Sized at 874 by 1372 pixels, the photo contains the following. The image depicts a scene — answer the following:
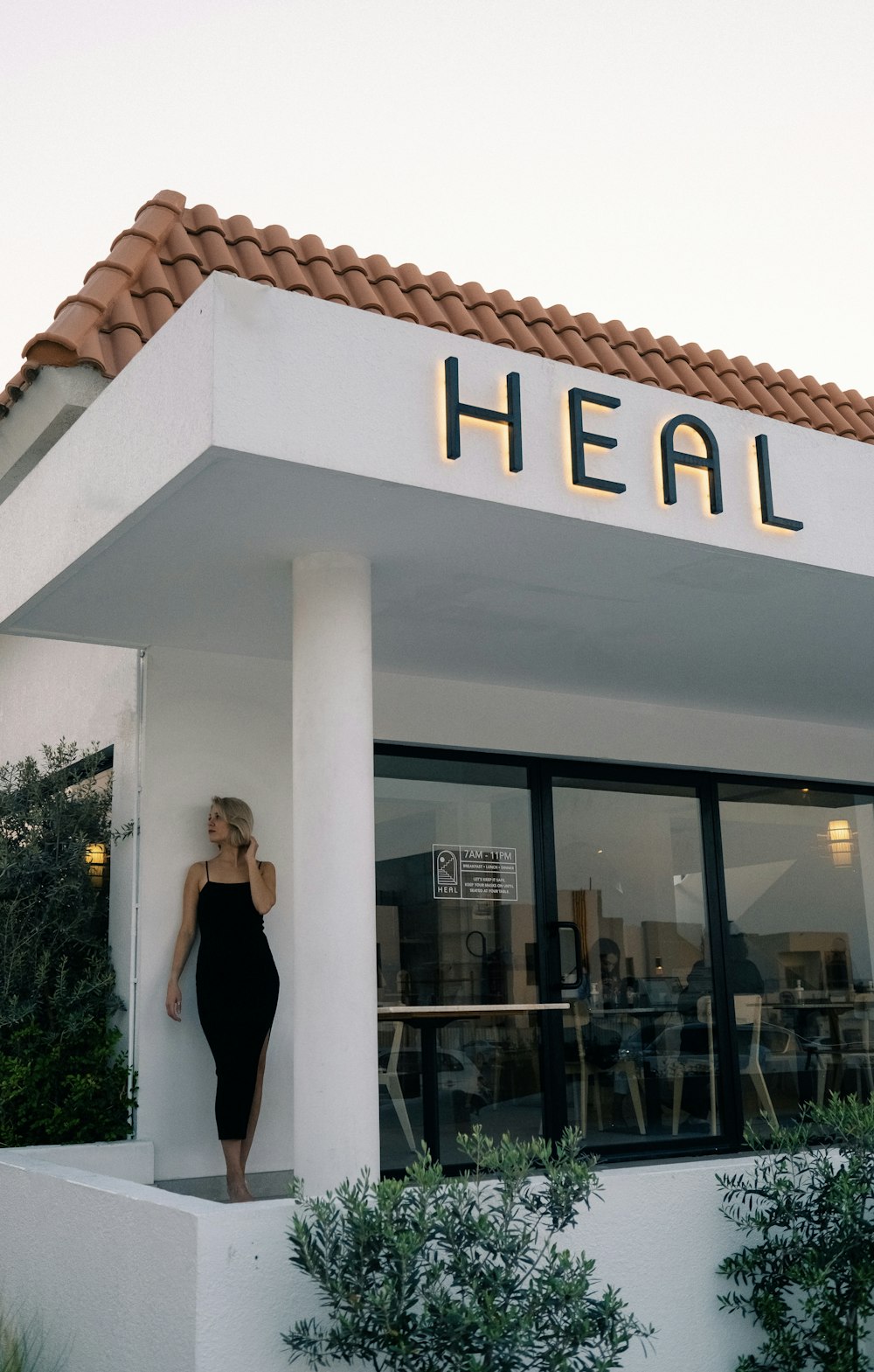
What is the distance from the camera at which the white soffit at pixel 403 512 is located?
13.2 feet

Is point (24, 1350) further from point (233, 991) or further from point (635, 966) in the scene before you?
point (635, 966)

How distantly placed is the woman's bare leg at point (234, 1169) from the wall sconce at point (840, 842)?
469cm

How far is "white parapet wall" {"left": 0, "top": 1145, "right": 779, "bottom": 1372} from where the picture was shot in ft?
11.8

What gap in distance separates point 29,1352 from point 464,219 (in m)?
12.2

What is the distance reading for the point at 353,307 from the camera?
5297 millimetres

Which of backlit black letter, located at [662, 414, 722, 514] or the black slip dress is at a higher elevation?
backlit black letter, located at [662, 414, 722, 514]

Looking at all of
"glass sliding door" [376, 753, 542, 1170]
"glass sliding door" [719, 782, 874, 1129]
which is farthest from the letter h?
"glass sliding door" [719, 782, 874, 1129]

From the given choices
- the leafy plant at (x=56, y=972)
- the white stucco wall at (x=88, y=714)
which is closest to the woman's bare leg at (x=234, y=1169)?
the leafy plant at (x=56, y=972)

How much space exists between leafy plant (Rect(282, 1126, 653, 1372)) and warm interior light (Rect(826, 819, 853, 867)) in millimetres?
5276

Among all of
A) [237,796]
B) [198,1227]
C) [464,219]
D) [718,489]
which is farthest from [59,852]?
[464,219]

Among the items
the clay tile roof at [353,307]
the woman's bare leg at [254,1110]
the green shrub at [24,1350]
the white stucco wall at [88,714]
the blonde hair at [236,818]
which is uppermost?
the clay tile roof at [353,307]

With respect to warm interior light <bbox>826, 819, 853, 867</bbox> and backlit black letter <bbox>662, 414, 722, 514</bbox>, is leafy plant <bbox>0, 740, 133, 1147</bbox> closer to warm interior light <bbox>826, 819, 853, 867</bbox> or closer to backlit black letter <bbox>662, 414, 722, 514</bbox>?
backlit black letter <bbox>662, 414, 722, 514</bbox>

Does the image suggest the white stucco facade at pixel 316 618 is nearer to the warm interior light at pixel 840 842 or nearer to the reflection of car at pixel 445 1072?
the reflection of car at pixel 445 1072

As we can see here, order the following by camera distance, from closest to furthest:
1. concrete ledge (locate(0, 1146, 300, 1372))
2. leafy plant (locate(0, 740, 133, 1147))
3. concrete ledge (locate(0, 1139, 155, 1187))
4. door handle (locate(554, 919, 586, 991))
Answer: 1. concrete ledge (locate(0, 1146, 300, 1372))
2. concrete ledge (locate(0, 1139, 155, 1187))
3. leafy plant (locate(0, 740, 133, 1147))
4. door handle (locate(554, 919, 586, 991))
